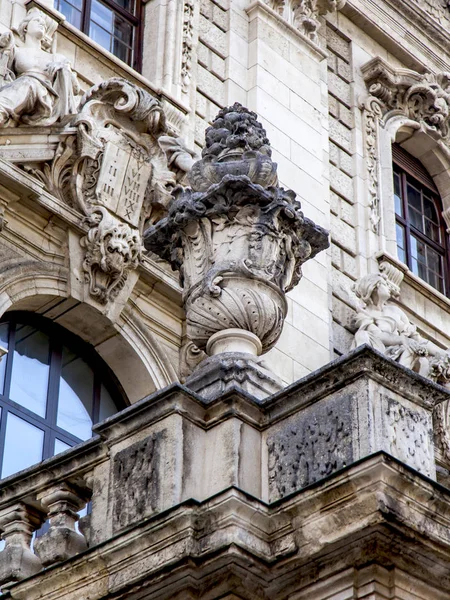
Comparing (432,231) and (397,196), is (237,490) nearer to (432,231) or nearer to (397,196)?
(397,196)

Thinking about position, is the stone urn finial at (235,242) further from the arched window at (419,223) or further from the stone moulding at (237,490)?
the arched window at (419,223)

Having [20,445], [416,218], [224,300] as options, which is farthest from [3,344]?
[416,218]

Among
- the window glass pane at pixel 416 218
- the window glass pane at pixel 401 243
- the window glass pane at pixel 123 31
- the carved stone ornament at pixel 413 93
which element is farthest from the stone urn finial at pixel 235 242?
the window glass pane at pixel 416 218

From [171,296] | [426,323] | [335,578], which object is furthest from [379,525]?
[426,323]

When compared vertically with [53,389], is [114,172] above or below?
above

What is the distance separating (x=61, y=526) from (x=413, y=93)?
10668 mm

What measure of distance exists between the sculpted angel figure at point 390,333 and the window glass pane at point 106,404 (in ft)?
9.56

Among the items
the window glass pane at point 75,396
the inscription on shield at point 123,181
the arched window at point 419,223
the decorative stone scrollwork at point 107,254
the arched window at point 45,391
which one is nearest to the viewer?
the arched window at point 45,391

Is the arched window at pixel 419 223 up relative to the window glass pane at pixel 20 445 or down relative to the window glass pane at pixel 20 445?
up

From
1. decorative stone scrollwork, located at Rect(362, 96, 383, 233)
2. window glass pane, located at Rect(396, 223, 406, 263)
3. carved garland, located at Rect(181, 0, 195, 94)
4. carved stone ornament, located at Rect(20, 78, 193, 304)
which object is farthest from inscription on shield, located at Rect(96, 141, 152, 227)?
window glass pane, located at Rect(396, 223, 406, 263)

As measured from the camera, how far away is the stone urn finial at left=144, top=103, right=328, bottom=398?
912 cm

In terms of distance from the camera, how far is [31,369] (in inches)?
476

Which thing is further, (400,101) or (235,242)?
(400,101)

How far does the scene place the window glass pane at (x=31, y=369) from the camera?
1188 cm
